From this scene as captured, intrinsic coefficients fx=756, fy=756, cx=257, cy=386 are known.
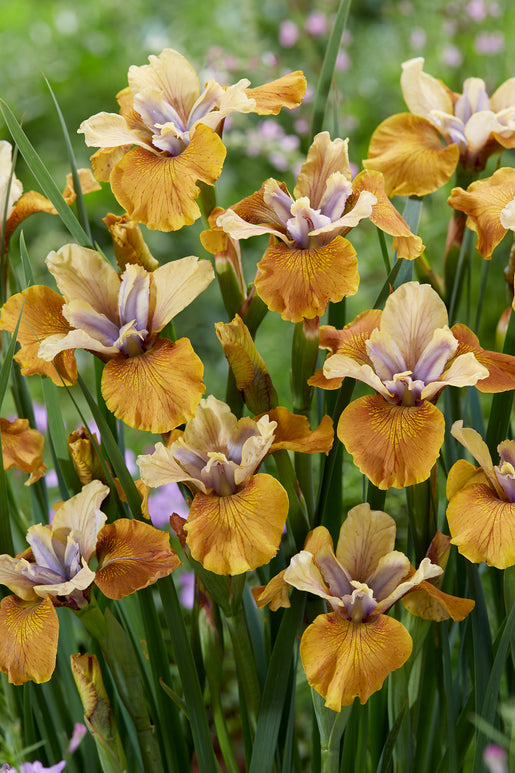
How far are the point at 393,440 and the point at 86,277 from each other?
20 centimetres

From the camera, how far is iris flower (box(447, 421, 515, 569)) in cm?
40

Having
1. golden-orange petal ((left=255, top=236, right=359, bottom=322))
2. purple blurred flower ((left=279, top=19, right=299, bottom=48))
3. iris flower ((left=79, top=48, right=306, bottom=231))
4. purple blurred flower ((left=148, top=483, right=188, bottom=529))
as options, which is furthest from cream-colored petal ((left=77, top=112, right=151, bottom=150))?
purple blurred flower ((left=279, top=19, right=299, bottom=48))

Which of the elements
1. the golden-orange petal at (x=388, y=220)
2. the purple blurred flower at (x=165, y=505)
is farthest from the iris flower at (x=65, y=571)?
the purple blurred flower at (x=165, y=505)

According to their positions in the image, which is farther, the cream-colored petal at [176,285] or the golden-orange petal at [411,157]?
the golden-orange petal at [411,157]

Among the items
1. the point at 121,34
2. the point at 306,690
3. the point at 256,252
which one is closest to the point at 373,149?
the point at 306,690

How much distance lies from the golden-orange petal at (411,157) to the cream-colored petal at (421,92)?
17mm

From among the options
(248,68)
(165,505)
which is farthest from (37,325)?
→ (248,68)

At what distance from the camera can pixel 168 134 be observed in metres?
0.46

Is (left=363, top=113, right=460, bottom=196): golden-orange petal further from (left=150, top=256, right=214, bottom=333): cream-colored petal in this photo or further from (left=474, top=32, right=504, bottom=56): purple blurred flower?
(left=474, top=32, right=504, bottom=56): purple blurred flower

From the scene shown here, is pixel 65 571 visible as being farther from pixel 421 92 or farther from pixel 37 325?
pixel 421 92

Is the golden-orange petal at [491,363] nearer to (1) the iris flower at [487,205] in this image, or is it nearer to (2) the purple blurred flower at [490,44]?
(1) the iris flower at [487,205]

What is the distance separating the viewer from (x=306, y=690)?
888 mm

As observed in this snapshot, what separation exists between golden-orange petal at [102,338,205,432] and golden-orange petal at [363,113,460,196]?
21 cm

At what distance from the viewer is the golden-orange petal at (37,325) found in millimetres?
448
